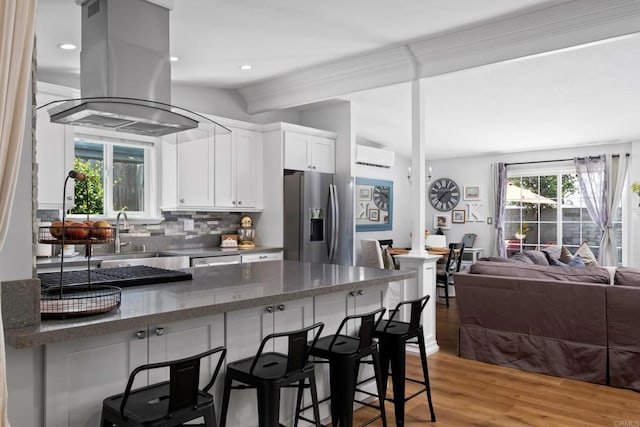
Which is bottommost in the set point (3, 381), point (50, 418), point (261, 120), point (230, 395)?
point (230, 395)

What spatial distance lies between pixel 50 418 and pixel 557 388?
10.9ft

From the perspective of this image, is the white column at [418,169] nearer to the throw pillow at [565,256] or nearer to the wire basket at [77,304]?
the throw pillow at [565,256]

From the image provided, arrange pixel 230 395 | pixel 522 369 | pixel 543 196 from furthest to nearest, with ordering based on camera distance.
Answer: pixel 543 196 → pixel 522 369 → pixel 230 395

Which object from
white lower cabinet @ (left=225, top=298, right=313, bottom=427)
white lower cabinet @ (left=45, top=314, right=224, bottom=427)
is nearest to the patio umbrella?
white lower cabinet @ (left=225, top=298, right=313, bottom=427)

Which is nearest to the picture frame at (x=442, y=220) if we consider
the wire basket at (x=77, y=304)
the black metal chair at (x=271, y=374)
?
the black metal chair at (x=271, y=374)

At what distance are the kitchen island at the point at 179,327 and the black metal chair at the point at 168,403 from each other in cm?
14

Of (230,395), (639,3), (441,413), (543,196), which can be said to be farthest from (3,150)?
(543,196)

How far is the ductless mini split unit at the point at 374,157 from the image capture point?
7277 millimetres

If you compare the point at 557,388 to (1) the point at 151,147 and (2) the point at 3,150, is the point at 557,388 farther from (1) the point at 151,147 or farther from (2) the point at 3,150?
(1) the point at 151,147

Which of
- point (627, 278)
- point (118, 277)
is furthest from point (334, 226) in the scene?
point (118, 277)

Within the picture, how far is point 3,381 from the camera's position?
1376 mm

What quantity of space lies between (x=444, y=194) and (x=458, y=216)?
49 cm

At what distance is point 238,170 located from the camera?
5520mm

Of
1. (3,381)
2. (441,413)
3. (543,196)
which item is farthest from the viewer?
(543,196)
